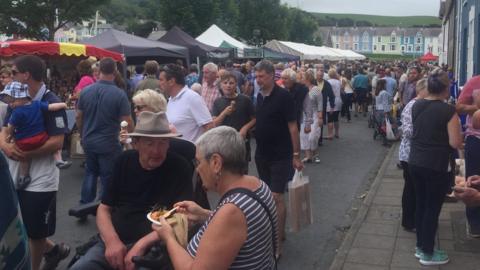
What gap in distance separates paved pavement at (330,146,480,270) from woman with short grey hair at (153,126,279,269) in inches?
107

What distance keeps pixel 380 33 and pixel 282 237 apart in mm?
182136

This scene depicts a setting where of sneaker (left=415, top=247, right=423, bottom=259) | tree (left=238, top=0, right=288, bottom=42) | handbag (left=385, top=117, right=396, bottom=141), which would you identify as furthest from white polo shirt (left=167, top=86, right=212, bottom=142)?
tree (left=238, top=0, right=288, bottom=42)

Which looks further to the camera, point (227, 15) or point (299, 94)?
point (227, 15)

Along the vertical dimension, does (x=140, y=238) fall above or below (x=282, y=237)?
above

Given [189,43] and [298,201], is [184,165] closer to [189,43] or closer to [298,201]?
[298,201]

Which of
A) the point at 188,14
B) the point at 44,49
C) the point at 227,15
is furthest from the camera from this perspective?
the point at 227,15

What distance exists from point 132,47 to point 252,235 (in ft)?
44.6

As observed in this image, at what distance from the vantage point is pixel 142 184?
379cm

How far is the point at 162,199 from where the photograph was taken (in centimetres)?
381

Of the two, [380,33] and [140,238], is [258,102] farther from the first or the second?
[380,33]

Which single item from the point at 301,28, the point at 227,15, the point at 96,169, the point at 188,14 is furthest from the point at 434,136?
the point at 301,28

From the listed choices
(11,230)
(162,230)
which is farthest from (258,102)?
(11,230)

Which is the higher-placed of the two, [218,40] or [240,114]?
[218,40]

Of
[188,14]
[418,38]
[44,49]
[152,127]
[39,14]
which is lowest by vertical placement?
[152,127]
